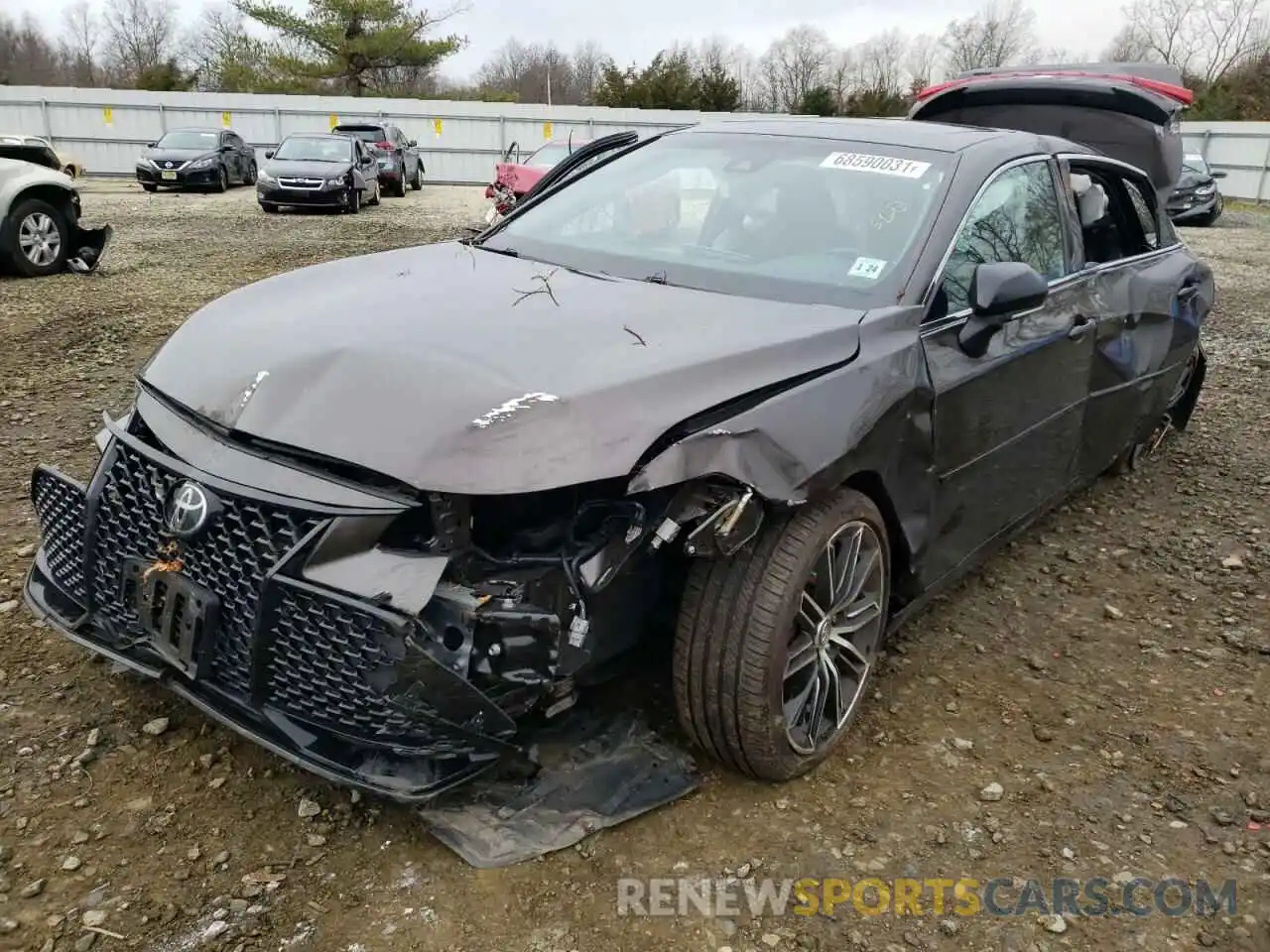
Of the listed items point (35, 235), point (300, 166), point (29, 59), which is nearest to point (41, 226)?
point (35, 235)

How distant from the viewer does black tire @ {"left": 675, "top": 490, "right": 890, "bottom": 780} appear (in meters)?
2.46

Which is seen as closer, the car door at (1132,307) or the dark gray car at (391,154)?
the car door at (1132,307)

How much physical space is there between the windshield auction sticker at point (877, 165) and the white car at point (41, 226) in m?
8.37

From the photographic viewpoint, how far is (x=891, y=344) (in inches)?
109

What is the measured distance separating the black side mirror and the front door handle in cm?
65

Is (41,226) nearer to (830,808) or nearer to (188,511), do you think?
(188,511)

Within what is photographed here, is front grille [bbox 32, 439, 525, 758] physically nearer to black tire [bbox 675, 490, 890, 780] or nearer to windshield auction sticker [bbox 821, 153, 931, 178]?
black tire [bbox 675, 490, 890, 780]

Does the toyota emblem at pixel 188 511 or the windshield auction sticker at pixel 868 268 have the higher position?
the windshield auction sticker at pixel 868 268

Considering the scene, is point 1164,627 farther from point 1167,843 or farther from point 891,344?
point 891,344

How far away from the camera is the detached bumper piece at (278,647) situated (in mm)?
2121

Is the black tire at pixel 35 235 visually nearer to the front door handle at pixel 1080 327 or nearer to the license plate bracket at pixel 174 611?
the license plate bracket at pixel 174 611

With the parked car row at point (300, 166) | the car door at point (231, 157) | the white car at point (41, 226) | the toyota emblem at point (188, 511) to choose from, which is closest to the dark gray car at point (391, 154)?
the parked car row at point (300, 166)

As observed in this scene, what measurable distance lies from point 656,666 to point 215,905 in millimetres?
1226

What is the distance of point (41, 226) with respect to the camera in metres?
9.38
